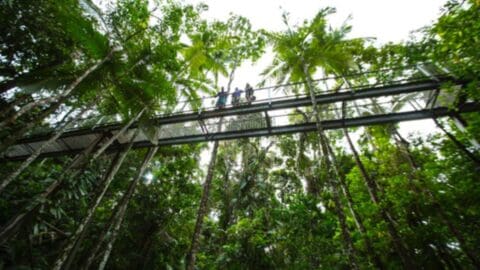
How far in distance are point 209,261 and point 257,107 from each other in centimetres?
736

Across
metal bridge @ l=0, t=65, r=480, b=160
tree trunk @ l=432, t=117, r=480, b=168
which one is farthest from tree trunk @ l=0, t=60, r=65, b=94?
tree trunk @ l=432, t=117, r=480, b=168

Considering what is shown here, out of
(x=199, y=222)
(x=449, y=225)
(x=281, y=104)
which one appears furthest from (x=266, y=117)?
(x=449, y=225)

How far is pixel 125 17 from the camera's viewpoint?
975cm

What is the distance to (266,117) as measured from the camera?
8.26m

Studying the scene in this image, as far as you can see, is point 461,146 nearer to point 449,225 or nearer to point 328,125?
point 449,225

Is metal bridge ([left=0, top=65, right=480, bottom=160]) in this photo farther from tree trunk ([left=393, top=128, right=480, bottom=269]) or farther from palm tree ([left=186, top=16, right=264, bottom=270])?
palm tree ([left=186, top=16, right=264, bottom=270])

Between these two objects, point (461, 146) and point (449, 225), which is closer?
point (449, 225)

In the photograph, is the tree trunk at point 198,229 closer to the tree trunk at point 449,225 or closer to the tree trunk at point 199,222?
the tree trunk at point 199,222

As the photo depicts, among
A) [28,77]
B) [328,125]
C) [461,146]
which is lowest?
[461,146]

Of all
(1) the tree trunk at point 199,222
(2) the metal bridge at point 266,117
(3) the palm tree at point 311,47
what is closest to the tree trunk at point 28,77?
(2) the metal bridge at point 266,117

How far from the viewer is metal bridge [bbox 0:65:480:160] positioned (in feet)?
24.0

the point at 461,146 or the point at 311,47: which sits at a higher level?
the point at 311,47

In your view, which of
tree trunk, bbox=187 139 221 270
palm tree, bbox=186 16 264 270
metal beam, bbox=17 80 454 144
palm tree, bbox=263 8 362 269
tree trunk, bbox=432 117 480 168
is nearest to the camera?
tree trunk, bbox=432 117 480 168

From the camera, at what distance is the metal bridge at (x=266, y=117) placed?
7.31m
